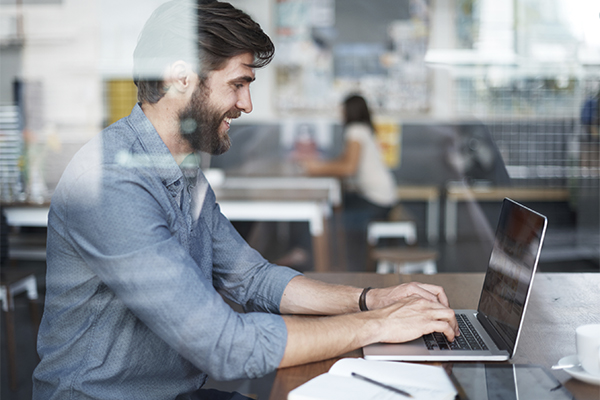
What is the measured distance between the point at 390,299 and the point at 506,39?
185 inches

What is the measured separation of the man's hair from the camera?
45.2 inches

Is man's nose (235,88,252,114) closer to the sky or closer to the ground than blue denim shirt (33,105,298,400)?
closer to the sky

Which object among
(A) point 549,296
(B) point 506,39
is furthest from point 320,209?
(B) point 506,39

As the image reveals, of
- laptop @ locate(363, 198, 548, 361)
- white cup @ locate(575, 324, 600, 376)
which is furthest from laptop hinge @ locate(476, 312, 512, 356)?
white cup @ locate(575, 324, 600, 376)

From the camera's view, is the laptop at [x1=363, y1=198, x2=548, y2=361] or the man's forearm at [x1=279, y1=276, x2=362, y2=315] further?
the man's forearm at [x1=279, y1=276, x2=362, y2=315]

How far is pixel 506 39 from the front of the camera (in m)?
5.27

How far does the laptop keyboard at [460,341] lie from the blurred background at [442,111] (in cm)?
265

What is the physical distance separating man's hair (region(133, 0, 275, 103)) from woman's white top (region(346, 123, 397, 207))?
2851mm

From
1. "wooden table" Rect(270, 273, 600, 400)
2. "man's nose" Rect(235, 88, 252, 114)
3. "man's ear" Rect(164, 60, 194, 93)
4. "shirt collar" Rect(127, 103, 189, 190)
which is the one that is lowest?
"wooden table" Rect(270, 273, 600, 400)

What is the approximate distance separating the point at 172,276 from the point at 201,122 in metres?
0.39

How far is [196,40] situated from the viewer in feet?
3.77

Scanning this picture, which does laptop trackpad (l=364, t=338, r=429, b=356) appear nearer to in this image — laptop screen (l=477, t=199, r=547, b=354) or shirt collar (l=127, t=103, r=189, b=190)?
laptop screen (l=477, t=199, r=547, b=354)

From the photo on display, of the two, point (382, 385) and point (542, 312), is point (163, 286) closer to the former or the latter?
point (382, 385)

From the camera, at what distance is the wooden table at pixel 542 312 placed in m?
0.88
